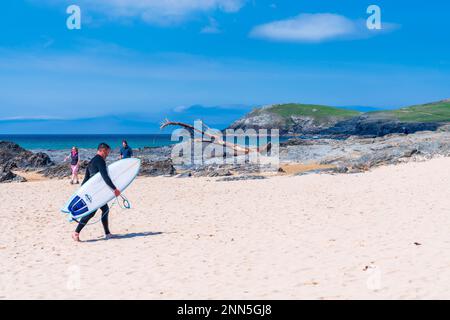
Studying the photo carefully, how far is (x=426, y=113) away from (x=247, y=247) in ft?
560

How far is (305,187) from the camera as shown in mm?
22141

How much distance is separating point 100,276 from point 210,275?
1984 mm

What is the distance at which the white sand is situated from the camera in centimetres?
808

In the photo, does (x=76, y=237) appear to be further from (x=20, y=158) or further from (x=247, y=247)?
(x=20, y=158)

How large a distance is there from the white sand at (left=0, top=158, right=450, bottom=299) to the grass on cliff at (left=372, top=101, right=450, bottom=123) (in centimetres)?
13940

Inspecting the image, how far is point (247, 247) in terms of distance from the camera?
1127 centimetres

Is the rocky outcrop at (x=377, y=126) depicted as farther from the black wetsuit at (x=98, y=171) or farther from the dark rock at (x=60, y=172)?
the black wetsuit at (x=98, y=171)

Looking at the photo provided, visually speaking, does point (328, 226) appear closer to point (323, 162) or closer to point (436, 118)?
point (323, 162)

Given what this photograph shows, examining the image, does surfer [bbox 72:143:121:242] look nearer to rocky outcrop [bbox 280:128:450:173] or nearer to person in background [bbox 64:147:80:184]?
person in background [bbox 64:147:80:184]

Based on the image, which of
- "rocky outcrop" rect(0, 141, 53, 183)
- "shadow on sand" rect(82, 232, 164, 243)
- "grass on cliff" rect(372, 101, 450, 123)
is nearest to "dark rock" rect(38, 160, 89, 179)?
"rocky outcrop" rect(0, 141, 53, 183)

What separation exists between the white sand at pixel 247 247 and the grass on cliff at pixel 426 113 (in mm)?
139398

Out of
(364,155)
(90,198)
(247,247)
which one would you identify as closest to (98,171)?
(90,198)

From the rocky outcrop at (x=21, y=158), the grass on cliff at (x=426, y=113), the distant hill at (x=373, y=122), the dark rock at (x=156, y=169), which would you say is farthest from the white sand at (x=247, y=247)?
the grass on cliff at (x=426, y=113)

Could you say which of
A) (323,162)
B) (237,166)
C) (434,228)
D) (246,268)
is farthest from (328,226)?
(323,162)
